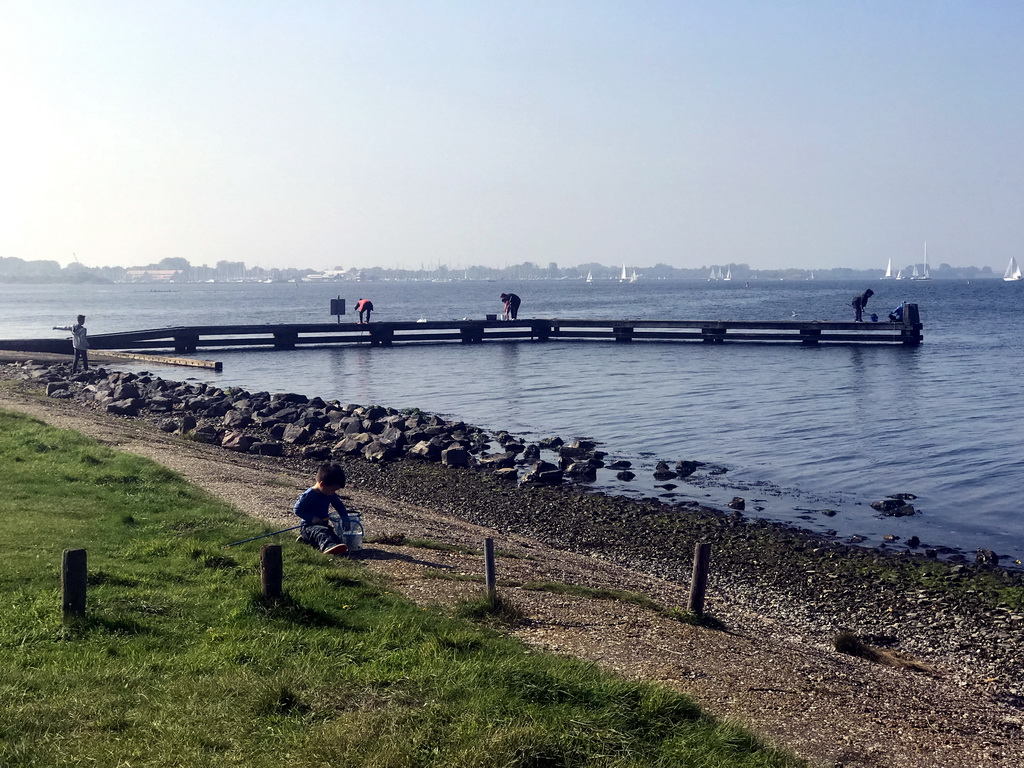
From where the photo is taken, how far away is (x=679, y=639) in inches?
362

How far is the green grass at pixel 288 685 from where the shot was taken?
5.65 meters

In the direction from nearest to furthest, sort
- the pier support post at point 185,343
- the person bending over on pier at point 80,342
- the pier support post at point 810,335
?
the person bending over on pier at point 80,342 < the pier support post at point 185,343 < the pier support post at point 810,335

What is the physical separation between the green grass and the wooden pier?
39.4 m

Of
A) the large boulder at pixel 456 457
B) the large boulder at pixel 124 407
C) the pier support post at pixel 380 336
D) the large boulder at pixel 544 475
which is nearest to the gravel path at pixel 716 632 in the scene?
the large boulder at pixel 544 475

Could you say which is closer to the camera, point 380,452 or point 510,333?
point 380,452

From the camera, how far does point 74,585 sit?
7.45 metres

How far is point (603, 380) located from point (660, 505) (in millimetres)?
19512

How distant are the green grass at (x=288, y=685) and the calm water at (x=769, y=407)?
9.94 metres

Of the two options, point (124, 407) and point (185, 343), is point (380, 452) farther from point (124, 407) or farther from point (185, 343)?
point (185, 343)

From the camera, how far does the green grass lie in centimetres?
565

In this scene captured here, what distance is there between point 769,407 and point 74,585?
2481cm

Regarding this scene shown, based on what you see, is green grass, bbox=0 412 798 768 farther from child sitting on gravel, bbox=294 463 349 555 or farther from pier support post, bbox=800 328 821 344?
pier support post, bbox=800 328 821 344

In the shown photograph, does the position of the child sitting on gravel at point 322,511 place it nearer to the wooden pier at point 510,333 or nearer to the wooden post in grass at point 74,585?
the wooden post in grass at point 74,585

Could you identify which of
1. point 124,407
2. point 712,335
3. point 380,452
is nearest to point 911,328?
point 712,335
